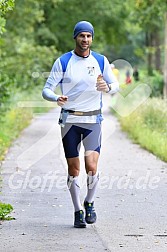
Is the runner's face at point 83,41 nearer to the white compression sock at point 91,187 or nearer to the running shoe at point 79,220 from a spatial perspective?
the white compression sock at point 91,187

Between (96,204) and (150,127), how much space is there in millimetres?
10616

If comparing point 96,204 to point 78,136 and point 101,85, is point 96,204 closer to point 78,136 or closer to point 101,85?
point 78,136

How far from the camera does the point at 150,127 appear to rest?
21.2 metres

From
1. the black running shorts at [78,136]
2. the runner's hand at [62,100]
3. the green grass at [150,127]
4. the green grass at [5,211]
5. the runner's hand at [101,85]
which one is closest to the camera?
the runner's hand at [62,100]

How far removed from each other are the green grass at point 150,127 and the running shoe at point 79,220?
7020 millimetres

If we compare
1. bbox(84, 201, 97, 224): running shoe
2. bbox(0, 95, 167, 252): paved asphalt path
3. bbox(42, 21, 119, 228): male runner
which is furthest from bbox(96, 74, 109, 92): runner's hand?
bbox(0, 95, 167, 252): paved asphalt path

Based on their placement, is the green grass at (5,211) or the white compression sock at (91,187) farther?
the green grass at (5,211)

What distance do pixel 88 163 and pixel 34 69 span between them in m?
30.8

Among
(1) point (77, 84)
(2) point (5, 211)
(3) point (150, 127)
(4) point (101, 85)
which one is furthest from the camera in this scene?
(3) point (150, 127)

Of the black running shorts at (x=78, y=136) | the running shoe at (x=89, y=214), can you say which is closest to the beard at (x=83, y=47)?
the black running shorts at (x=78, y=136)

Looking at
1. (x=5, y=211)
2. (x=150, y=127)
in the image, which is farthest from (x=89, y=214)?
(x=150, y=127)

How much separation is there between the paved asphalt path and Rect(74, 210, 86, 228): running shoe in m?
0.09

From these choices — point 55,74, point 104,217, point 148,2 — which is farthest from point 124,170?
point 148,2

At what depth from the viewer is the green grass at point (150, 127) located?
17669 mm
